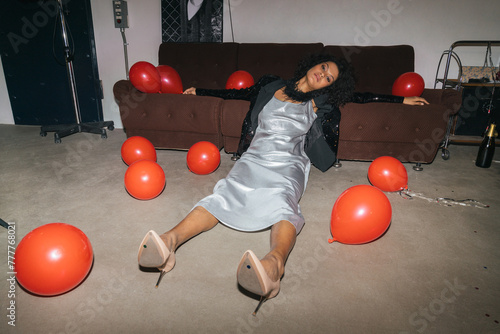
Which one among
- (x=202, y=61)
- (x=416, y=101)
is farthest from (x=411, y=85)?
(x=202, y=61)

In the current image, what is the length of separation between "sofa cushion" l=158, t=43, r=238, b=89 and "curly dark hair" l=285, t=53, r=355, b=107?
1.49m

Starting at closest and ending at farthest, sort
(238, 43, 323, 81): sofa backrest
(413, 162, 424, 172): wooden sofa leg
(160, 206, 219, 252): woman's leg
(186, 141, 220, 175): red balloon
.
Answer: (160, 206, 219, 252): woman's leg < (186, 141, 220, 175): red balloon < (413, 162, 424, 172): wooden sofa leg < (238, 43, 323, 81): sofa backrest

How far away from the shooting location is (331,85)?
1.76m

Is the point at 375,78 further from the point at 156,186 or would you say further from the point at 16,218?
the point at 16,218

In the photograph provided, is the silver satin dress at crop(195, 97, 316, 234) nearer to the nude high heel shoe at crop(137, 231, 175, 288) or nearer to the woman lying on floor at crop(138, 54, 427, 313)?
the woman lying on floor at crop(138, 54, 427, 313)

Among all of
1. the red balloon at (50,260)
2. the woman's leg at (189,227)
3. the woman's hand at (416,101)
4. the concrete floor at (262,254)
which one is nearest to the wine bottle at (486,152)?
the concrete floor at (262,254)

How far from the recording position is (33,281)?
3.03 feet

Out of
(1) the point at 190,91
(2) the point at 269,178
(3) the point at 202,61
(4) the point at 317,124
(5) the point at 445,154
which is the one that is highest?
(3) the point at 202,61

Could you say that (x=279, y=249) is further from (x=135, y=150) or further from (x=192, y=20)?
(x=192, y=20)

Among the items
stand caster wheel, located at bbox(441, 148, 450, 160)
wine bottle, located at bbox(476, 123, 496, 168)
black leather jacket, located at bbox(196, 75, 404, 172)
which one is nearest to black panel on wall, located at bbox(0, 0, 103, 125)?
black leather jacket, located at bbox(196, 75, 404, 172)

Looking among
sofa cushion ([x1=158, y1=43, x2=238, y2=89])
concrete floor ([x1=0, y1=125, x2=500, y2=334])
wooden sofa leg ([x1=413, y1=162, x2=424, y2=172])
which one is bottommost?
concrete floor ([x1=0, y1=125, x2=500, y2=334])

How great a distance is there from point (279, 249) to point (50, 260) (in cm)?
78

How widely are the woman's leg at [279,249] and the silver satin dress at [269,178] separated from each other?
0.13 ft

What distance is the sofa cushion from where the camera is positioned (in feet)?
10.3
